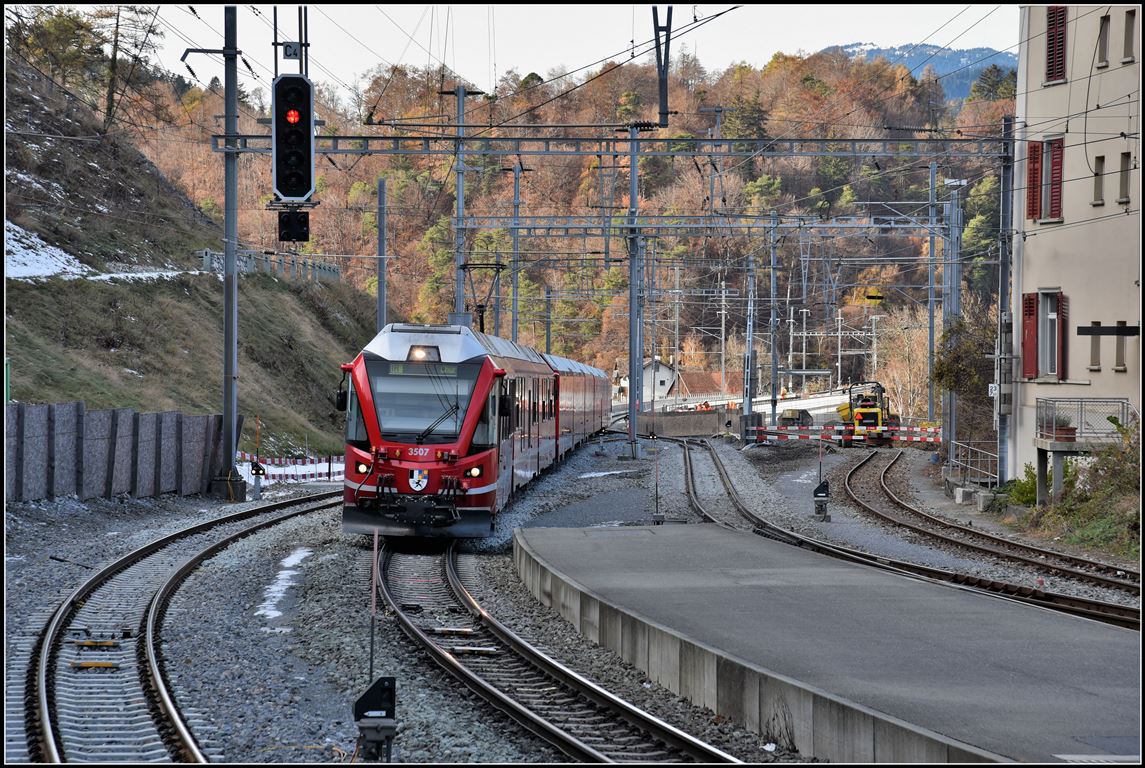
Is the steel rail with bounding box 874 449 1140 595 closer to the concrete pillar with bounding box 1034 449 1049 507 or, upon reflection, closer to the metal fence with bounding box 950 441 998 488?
the concrete pillar with bounding box 1034 449 1049 507

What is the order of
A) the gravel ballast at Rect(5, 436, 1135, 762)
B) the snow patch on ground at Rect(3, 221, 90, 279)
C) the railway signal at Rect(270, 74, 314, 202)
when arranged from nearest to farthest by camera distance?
the gravel ballast at Rect(5, 436, 1135, 762) < the railway signal at Rect(270, 74, 314, 202) < the snow patch on ground at Rect(3, 221, 90, 279)

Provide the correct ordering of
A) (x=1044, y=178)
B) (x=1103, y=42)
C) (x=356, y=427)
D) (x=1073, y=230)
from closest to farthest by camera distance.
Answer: (x=356, y=427), (x=1103, y=42), (x=1073, y=230), (x=1044, y=178)

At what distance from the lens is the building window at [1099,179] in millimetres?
26359

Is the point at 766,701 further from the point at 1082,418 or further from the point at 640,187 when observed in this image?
the point at 640,187

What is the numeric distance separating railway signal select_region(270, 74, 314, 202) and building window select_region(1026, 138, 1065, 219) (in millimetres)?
18167

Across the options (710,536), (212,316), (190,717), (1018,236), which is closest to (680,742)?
(190,717)

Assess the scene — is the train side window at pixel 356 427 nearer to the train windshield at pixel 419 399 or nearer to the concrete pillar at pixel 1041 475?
the train windshield at pixel 419 399

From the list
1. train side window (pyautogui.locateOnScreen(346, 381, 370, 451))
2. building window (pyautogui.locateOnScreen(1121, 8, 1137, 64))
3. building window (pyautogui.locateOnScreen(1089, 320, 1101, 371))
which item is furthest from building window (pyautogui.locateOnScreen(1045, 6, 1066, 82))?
train side window (pyautogui.locateOnScreen(346, 381, 370, 451))

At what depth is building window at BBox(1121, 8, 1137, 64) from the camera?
25.1 meters

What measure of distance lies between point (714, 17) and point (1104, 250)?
446 inches

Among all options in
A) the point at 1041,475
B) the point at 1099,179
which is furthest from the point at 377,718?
the point at 1099,179

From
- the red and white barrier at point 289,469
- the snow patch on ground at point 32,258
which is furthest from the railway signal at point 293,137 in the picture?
the snow patch on ground at point 32,258

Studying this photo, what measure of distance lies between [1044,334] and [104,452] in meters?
20.3

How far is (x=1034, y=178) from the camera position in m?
28.6
